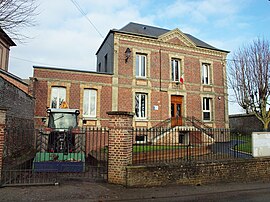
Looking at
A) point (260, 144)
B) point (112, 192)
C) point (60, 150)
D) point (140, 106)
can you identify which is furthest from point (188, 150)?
point (140, 106)

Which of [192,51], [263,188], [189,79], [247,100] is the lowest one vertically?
[263,188]

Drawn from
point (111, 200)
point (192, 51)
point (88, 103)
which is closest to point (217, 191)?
point (111, 200)

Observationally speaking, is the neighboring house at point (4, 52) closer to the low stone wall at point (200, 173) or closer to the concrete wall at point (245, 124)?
the low stone wall at point (200, 173)

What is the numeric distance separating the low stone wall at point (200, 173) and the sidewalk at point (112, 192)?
0.27 meters

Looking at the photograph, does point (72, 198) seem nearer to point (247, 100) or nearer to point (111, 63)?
point (111, 63)

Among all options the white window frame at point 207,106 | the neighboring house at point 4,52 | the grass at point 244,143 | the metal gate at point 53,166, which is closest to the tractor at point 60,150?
the metal gate at point 53,166

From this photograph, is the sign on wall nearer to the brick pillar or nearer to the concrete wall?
the brick pillar

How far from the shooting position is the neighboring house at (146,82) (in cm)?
1611

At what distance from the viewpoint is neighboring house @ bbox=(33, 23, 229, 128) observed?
1611 centimetres

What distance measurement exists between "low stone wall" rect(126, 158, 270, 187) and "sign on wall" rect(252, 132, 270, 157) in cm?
28

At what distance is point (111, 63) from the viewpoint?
709 inches

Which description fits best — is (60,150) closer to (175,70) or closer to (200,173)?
(200,173)

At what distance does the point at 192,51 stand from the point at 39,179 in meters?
16.9

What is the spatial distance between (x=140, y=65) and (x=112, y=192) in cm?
1338
